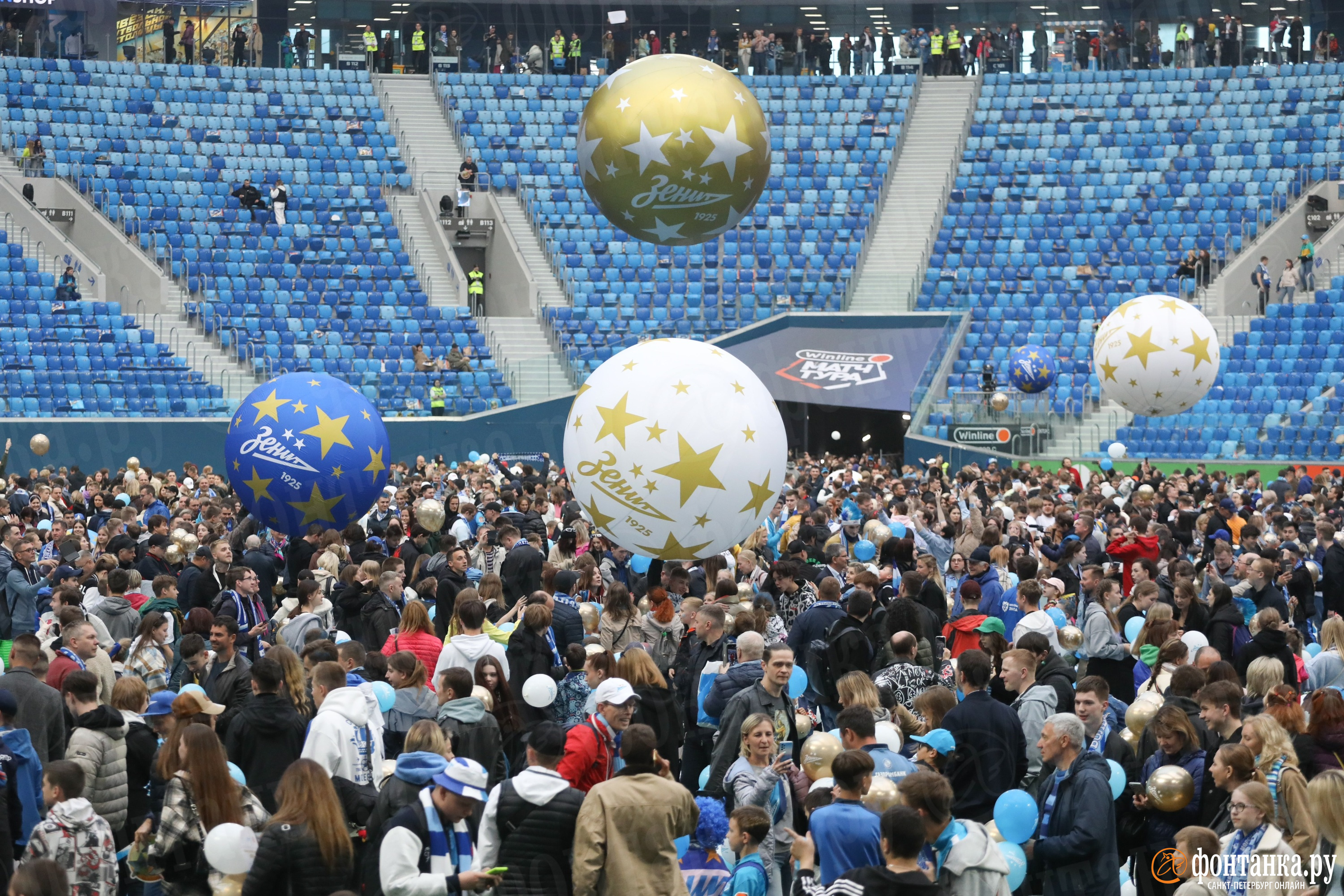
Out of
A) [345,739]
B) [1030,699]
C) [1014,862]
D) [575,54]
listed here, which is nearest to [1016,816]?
[1014,862]

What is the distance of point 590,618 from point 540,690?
216 centimetres

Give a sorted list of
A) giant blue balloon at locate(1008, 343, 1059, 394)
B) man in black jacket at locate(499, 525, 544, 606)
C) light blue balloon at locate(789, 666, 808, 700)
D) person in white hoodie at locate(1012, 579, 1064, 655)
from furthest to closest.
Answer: giant blue balloon at locate(1008, 343, 1059, 394) → man in black jacket at locate(499, 525, 544, 606) → person in white hoodie at locate(1012, 579, 1064, 655) → light blue balloon at locate(789, 666, 808, 700)

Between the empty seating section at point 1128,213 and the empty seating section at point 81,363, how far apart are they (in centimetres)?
1352

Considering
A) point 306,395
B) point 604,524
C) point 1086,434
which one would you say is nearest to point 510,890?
point 604,524

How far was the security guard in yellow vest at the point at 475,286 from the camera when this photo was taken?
103ft

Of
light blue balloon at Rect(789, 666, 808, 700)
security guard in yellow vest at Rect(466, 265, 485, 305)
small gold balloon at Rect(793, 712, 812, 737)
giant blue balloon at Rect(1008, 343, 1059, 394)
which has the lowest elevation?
giant blue balloon at Rect(1008, 343, 1059, 394)

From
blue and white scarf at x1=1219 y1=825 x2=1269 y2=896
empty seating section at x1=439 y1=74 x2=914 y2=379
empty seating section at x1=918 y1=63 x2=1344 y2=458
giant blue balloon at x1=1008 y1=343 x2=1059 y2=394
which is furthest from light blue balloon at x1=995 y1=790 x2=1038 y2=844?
empty seating section at x1=439 y1=74 x2=914 y2=379

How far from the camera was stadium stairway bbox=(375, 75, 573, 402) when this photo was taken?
28453 millimetres

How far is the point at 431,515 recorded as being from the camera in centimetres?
1339

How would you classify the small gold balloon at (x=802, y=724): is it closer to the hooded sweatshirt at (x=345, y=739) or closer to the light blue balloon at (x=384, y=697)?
the light blue balloon at (x=384, y=697)

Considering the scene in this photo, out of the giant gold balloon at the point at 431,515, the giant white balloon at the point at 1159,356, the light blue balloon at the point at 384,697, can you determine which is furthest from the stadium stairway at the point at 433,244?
the light blue balloon at the point at 384,697

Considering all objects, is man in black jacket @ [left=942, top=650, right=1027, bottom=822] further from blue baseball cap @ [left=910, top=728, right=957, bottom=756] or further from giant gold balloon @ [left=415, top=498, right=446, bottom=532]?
giant gold balloon @ [left=415, top=498, right=446, bottom=532]

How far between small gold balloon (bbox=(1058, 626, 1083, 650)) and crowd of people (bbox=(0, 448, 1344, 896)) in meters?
0.02

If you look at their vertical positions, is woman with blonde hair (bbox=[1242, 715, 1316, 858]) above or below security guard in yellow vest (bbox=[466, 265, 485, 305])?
above
